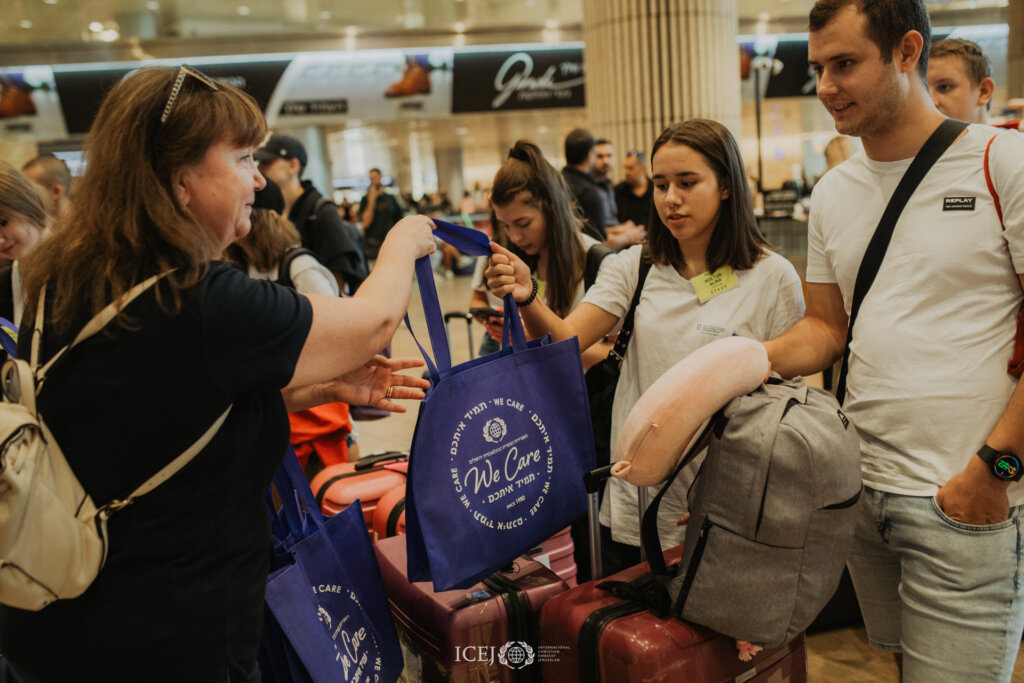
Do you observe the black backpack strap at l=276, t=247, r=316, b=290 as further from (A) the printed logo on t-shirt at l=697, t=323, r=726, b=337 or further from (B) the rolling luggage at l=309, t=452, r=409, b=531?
(A) the printed logo on t-shirt at l=697, t=323, r=726, b=337

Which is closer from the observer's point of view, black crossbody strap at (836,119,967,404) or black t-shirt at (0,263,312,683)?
black t-shirt at (0,263,312,683)

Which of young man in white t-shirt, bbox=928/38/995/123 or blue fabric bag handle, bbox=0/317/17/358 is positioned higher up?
young man in white t-shirt, bbox=928/38/995/123

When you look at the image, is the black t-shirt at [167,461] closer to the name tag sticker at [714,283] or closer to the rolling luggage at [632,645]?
the rolling luggage at [632,645]

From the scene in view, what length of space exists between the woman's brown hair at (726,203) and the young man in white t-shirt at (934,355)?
15.7 inches

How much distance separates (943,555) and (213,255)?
142 centimetres

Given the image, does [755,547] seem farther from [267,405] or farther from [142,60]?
[142,60]

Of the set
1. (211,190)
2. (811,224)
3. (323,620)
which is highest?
(211,190)

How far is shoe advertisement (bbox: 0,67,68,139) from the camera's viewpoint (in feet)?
52.2

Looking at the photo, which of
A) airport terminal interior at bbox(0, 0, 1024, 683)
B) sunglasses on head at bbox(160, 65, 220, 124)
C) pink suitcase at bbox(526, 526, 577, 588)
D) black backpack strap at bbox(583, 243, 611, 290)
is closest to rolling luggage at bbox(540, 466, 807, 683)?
pink suitcase at bbox(526, 526, 577, 588)

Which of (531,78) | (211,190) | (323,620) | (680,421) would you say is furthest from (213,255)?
(531,78)

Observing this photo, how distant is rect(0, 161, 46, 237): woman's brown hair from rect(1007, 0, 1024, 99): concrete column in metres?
14.4

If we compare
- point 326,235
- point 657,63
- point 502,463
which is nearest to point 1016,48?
point 657,63

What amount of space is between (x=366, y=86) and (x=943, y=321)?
1713cm

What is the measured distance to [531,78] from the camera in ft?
56.3
